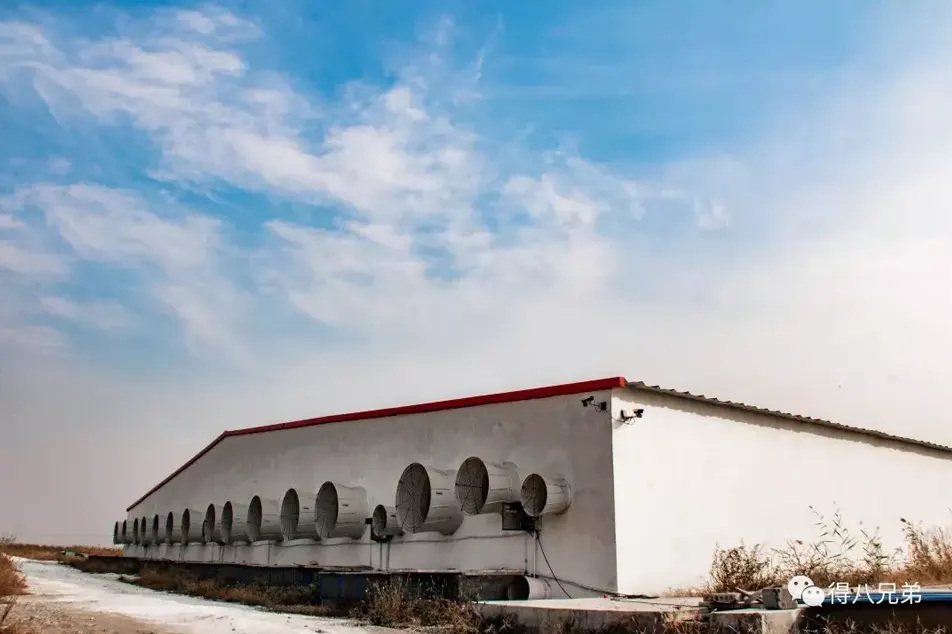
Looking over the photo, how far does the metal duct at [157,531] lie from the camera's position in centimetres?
2505

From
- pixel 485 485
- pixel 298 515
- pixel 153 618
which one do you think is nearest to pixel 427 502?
pixel 485 485

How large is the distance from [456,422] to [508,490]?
2.35m

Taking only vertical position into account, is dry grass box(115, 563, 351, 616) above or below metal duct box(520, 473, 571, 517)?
below

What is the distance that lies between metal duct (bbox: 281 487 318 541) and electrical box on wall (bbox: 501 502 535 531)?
5601 mm

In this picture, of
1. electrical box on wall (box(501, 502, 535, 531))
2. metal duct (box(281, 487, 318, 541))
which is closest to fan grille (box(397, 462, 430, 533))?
electrical box on wall (box(501, 502, 535, 531))

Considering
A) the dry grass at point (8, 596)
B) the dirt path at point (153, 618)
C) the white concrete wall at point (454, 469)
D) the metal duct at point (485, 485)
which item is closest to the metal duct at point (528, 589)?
the white concrete wall at point (454, 469)

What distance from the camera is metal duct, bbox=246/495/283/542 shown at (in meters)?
18.1

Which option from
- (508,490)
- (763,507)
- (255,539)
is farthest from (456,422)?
(255,539)

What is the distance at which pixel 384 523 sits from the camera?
15648mm

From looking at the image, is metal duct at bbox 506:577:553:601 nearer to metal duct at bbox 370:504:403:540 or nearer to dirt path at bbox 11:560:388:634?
dirt path at bbox 11:560:388:634

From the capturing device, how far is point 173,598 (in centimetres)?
1538

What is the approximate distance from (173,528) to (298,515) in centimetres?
892

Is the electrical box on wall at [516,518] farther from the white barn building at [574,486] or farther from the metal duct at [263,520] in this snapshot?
the metal duct at [263,520]

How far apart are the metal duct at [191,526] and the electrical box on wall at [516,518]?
12.6m
